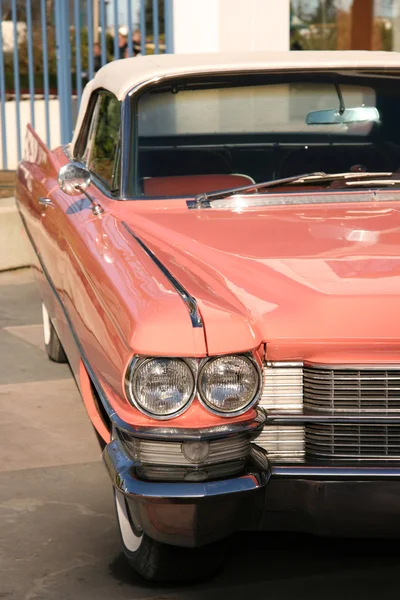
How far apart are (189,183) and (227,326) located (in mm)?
1511

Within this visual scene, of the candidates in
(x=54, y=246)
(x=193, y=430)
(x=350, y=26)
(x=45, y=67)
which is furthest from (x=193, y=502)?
(x=350, y=26)

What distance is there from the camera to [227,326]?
2957 mm

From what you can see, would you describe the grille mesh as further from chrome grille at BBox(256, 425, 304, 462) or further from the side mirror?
the side mirror

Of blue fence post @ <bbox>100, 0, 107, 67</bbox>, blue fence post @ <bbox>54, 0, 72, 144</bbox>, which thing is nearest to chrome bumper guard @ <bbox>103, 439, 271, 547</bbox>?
blue fence post @ <bbox>100, 0, 107, 67</bbox>

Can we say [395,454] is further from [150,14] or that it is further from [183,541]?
[150,14]

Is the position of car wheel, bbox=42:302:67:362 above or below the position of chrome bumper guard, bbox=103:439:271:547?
below

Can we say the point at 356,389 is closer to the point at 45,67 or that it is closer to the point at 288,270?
the point at 288,270

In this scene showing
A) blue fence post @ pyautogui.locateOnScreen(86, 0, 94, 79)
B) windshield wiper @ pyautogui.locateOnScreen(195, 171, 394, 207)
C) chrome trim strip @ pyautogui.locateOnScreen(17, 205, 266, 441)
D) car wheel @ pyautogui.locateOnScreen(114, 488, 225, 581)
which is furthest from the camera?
blue fence post @ pyautogui.locateOnScreen(86, 0, 94, 79)

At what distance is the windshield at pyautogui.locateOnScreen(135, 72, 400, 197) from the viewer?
439cm

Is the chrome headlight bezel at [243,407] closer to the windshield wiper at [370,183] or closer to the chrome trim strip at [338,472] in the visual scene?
the chrome trim strip at [338,472]

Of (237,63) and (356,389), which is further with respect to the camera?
(237,63)

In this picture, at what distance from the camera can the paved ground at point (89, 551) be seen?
3.36 m

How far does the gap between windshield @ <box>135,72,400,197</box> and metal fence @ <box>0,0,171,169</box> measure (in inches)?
154

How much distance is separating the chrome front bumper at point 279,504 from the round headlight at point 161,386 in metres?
0.17
